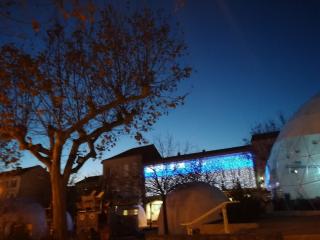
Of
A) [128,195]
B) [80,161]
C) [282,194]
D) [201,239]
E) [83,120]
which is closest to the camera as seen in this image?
[201,239]

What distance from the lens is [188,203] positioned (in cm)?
2044

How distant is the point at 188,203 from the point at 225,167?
24.2 m

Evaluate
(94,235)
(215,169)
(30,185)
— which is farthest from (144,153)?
(94,235)

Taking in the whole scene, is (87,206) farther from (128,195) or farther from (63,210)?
(128,195)

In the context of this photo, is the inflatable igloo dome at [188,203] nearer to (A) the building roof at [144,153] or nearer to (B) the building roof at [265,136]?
(B) the building roof at [265,136]

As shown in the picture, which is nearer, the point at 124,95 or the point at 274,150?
the point at 124,95

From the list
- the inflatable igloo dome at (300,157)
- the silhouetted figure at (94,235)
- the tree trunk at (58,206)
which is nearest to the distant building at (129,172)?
the inflatable igloo dome at (300,157)

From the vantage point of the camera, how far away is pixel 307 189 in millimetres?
22703

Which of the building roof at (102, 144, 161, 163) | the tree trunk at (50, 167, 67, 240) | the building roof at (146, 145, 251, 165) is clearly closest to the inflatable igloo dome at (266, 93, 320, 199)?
the tree trunk at (50, 167, 67, 240)

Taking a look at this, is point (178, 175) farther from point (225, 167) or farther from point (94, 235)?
point (94, 235)

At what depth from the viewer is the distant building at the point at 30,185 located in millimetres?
48094

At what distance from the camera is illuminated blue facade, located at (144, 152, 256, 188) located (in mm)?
42031

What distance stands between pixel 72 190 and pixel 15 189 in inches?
315

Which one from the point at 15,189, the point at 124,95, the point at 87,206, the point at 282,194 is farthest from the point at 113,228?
the point at 15,189
